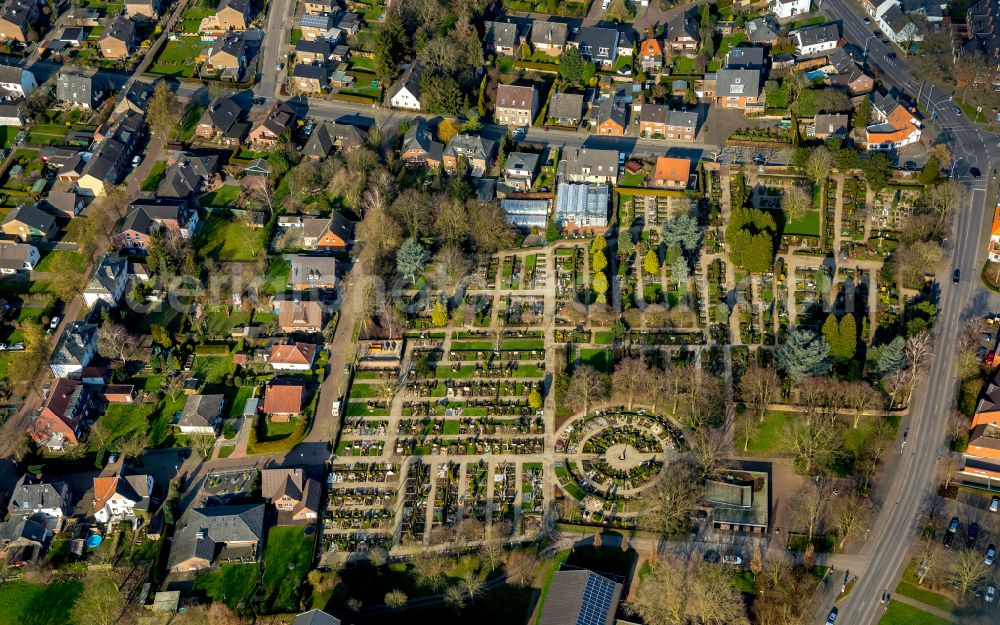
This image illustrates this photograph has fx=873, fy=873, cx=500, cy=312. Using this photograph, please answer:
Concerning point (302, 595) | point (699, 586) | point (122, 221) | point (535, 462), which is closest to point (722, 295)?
point (535, 462)

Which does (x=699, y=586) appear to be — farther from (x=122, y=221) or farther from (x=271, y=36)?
(x=271, y=36)

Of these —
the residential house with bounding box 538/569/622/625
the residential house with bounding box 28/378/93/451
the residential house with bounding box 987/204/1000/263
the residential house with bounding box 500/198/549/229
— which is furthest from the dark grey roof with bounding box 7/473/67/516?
the residential house with bounding box 987/204/1000/263

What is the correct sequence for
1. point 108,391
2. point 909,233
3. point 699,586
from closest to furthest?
point 699,586
point 108,391
point 909,233

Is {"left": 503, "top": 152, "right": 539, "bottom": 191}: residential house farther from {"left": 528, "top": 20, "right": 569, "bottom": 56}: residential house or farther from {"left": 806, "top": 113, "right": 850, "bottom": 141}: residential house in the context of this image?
{"left": 806, "top": 113, "right": 850, "bottom": 141}: residential house

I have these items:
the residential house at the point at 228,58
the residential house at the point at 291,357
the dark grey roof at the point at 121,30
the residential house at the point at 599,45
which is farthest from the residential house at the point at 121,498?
the residential house at the point at 599,45

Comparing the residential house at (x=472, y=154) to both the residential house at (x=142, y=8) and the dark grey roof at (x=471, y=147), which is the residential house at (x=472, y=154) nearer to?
the dark grey roof at (x=471, y=147)
